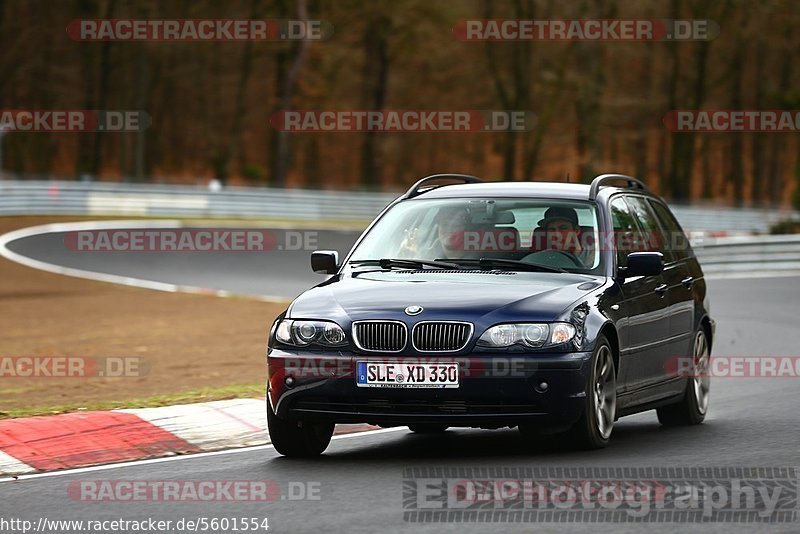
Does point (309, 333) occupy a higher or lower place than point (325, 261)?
lower

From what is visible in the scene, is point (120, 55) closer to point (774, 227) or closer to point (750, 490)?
point (774, 227)

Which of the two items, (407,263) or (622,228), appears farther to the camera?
(622,228)

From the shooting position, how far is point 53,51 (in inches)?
2594

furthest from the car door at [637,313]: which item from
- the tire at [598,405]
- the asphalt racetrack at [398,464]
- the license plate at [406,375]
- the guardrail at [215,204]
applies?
the guardrail at [215,204]

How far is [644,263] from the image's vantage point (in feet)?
30.6

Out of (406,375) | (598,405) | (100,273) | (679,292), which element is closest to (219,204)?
(100,273)

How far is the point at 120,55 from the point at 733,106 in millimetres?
28502

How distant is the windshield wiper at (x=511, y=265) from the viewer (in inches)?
362

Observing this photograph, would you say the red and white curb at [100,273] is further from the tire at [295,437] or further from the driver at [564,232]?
the tire at [295,437]

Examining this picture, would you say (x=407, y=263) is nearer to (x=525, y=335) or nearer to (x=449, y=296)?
(x=449, y=296)

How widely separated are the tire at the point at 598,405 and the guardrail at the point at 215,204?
103 ft

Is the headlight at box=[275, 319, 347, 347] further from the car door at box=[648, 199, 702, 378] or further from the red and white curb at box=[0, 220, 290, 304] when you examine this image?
the red and white curb at box=[0, 220, 290, 304]

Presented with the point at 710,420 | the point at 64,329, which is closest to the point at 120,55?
the point at 64,329

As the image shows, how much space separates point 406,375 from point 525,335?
692mm
